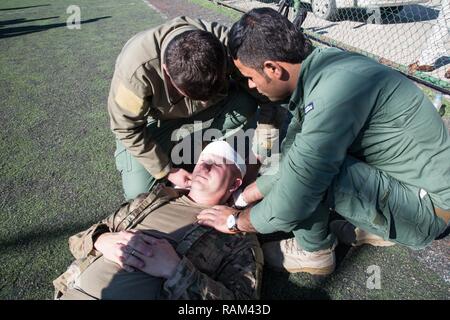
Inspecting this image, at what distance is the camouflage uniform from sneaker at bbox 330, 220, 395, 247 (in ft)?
2.04

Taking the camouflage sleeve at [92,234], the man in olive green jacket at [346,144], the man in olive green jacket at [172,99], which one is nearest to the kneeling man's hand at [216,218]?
the man in olive green jacket at [346,144]

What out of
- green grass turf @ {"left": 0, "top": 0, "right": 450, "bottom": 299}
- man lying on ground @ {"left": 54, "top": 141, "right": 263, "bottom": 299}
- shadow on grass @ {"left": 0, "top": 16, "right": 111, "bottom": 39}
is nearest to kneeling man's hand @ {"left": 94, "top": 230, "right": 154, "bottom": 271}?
man lying on ground @ {"left": 54, "top": 141, "right": 263, "bottom": 299}

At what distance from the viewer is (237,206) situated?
256 centimetres

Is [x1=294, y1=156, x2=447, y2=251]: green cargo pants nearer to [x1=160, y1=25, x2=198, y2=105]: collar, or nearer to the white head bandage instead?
the white head bandage

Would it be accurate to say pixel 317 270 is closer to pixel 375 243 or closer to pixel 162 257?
pixel 375 243

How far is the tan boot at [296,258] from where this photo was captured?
2223 mm

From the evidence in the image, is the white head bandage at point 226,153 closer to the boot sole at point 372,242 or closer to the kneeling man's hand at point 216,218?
the kneeling man's hand at point 216,218

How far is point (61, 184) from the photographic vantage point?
316 cm

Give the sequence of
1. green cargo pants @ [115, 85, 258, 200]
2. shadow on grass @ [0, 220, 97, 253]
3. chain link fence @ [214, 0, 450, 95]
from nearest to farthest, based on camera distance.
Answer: shadow on grass @ [0, 220, 97, 253] → green cargo pants @ [115, 85, 258, 200] → chain link fence @ [214, 0, 450, 95]

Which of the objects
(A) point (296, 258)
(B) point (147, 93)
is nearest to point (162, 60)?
(B) point (147, 93)

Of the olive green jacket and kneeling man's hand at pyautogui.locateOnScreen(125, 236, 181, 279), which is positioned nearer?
kneeling man's hand at pyautogui.locateOnScreen(125, 236, 181, 279)

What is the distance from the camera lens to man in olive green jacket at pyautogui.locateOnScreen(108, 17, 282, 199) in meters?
2.00

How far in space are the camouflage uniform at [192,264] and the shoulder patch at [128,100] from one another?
0.57 meters

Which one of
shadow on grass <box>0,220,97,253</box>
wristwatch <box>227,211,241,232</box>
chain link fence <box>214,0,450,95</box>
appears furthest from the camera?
chain link fence <box>214,0,450,95</box>
